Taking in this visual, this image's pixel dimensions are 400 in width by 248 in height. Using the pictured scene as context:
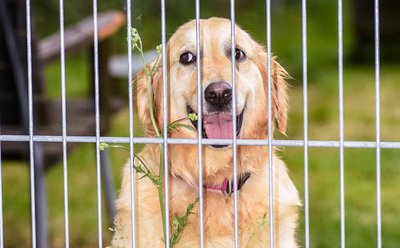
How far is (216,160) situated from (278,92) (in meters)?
0.37

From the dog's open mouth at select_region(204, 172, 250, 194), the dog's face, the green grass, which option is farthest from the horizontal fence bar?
the green grass

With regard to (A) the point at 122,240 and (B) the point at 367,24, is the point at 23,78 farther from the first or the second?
(B) the point at 367,24

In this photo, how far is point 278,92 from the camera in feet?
13.0

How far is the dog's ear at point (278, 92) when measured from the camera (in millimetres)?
3943

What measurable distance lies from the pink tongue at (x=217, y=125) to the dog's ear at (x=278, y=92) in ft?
1.33

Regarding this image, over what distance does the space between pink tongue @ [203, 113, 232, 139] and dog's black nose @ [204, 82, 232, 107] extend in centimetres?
9

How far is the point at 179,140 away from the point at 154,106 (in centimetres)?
107

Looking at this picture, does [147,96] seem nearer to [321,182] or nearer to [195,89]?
[195,89]

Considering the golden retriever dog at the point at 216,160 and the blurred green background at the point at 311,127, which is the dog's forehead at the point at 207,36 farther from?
the blurred green background at the point at 311,127

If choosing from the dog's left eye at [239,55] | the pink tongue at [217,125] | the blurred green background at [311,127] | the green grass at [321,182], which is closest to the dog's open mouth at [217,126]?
the pink tongue at [217,125]

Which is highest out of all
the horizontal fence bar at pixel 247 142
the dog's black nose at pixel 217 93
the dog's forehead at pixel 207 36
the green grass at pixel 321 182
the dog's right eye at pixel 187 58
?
the dog's forehead at pixel 207 36

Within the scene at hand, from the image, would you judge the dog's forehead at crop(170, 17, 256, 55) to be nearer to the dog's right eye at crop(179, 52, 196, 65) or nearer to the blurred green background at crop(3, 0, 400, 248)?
the dog's right eye at crop(179, 52, 196, 65)

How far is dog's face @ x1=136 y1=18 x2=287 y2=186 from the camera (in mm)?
3744

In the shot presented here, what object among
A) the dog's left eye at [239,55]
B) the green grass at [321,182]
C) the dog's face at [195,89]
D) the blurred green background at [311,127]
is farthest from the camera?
the blurred green background at [311,127]
